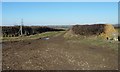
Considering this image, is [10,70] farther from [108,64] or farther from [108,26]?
[108,26]

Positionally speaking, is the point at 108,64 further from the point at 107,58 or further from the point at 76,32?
the point at 76,32

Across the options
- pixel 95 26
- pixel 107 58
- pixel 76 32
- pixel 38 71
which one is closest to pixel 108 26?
pixel 95 26

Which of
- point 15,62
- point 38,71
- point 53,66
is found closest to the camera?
point 38,71

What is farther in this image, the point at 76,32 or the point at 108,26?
the point at 76,32

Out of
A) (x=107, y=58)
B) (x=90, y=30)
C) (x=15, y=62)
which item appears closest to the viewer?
(x=15, y=62)

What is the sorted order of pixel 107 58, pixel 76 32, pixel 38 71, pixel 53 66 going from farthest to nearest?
pixel 76 32 < pixel 107 58 < pixel 53 66 < pixel 38 71

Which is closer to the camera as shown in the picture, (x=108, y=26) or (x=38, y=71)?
(x=38, y=71)

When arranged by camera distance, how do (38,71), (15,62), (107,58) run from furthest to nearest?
(107,58), (15,62), (38,71)

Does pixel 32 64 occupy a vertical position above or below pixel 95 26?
below

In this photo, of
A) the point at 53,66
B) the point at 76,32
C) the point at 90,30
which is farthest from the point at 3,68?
the point at 76,32
